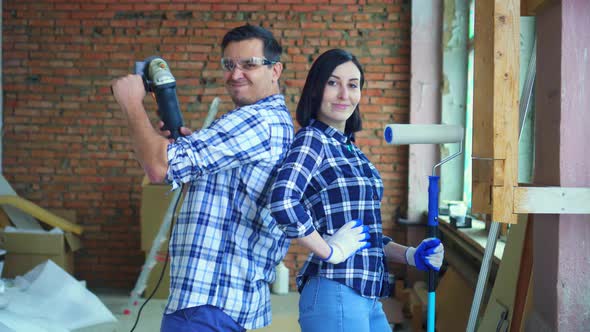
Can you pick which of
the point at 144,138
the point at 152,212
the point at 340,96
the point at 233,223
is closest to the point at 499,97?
the point at 340,96

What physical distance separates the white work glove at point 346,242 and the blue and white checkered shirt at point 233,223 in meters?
0.16

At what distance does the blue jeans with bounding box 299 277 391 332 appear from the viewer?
4.76ft

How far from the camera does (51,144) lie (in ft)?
17.9

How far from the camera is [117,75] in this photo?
17.6 ft

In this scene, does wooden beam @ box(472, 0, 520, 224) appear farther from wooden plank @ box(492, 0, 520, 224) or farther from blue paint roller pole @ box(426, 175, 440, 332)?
blue paint roller pole @ box(426, 175, 440, 332)

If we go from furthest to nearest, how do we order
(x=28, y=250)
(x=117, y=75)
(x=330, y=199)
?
(x=117, y=75), (x=28, y=250), (x=330, y=199)

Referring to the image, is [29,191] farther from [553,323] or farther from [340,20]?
[553,323]

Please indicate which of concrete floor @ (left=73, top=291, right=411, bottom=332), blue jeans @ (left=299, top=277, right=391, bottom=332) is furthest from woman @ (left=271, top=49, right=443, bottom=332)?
concrete floor @ (left=73, top=291, right=411, bottom=332)

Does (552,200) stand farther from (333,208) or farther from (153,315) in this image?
(153,315)

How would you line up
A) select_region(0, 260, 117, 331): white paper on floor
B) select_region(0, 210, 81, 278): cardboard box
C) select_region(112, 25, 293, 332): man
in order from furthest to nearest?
select_region(0, 210, 81, 278): cardboard box < select_region(0, 260, 117, 331): white paper on floor < select_region(112, 25, 293, 332): man

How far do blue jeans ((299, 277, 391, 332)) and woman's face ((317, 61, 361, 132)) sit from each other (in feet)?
1.43

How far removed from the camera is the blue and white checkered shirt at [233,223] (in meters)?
1.42

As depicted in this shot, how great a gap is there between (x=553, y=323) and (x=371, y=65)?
3736 millimetres

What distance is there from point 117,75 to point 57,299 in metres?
→ 2.15
